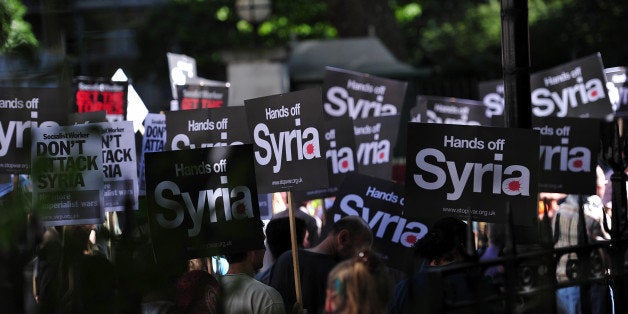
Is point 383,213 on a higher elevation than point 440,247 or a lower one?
higher

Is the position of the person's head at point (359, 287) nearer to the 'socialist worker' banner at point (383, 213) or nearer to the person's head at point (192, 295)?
the person's head at point (192, 295)

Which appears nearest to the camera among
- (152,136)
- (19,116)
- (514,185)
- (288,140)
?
(514,185)

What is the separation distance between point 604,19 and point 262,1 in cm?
1263

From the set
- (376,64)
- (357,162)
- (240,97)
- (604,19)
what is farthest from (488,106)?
(604,19)

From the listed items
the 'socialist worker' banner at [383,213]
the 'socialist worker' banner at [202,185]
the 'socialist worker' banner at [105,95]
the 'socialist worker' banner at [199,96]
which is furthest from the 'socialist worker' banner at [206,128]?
the 'socialist worker' banner at [199,96]

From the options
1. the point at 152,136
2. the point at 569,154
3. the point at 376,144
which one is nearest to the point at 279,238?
the point at 569,154

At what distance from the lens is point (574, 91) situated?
35.9 ft

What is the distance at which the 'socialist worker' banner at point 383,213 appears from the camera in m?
7.65

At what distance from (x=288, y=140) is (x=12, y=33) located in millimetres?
1991

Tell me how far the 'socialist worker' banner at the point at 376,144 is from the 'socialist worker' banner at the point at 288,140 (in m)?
3.04

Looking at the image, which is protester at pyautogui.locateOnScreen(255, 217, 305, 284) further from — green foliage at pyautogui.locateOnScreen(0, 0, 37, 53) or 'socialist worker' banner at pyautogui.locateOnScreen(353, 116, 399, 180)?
'socialist worker' banner at pyautogui.locateOnScreen(353, 116, 399, 180)

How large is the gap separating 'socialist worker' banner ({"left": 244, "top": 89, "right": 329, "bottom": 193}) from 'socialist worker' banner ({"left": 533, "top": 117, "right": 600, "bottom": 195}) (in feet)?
7.18

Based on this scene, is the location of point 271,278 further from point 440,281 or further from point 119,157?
point 440,281

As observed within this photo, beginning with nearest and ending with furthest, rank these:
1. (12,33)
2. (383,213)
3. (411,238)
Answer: (12,33) < (411,238) < (383,213)
